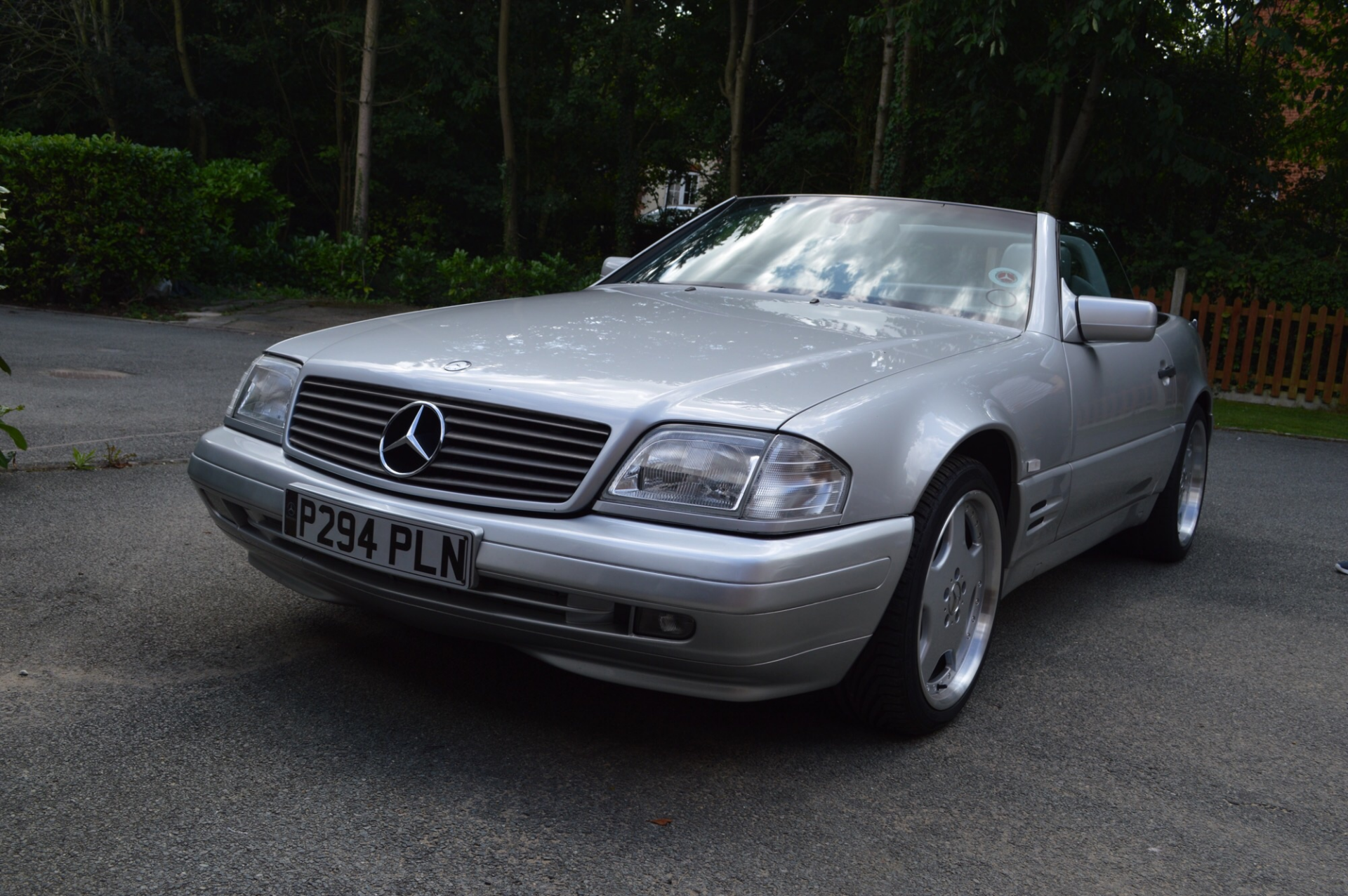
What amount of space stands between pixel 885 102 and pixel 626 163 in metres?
10.1

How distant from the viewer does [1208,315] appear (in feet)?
44.8

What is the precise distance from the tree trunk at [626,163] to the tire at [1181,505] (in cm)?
2193

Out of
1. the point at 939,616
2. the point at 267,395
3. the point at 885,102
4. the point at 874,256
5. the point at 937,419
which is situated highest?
the point at 885,102

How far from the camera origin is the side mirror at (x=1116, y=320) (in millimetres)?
3631

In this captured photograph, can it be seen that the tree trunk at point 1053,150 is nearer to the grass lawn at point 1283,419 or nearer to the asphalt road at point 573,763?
the grass lawn at point 1283,419

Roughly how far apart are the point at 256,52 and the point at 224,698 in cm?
2689

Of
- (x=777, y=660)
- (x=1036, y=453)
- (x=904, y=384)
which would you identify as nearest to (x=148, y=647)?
(x=777, y=660)

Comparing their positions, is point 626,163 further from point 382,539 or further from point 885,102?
point 382,539

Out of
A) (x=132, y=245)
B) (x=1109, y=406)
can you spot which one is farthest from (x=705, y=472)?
(x=132, y=245)

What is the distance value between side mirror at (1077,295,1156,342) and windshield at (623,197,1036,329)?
0.61ft

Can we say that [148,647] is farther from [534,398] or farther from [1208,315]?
[1208,315]

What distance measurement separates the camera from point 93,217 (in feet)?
40.5

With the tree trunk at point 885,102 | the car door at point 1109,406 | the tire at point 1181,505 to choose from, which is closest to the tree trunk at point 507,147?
the tree trunk at point 885,102

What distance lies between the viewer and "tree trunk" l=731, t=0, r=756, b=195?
2391 cm
